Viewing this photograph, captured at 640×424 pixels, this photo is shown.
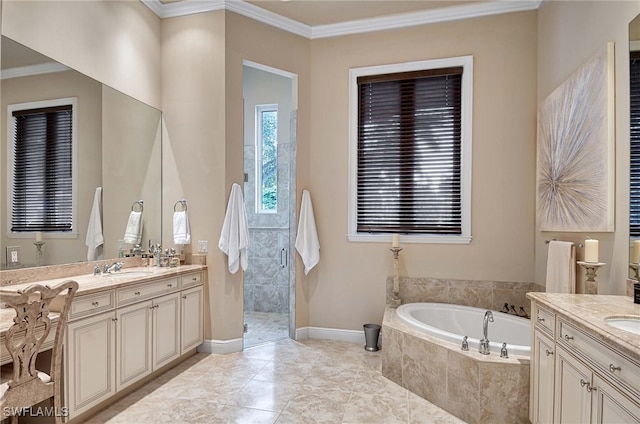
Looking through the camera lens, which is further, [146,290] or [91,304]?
[146,290]

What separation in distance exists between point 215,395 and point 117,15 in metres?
3.38

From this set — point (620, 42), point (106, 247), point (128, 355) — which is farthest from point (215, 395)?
point (620, 42)

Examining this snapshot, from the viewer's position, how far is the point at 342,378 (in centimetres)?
299

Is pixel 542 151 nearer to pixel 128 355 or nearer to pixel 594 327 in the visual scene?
pixel 594 327

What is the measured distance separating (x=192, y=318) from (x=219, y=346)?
0.41 metres

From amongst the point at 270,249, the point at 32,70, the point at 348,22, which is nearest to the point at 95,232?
the point at 32,70

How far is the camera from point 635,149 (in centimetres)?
203

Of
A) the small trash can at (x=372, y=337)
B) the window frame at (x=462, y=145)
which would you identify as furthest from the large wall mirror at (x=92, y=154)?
the small trash can at (x=372, y=337)

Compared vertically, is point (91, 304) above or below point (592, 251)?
below

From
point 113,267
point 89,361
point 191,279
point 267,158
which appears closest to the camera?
point 89,361

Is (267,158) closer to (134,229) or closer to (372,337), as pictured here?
(134,229)

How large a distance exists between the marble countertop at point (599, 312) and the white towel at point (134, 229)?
3.30 meters

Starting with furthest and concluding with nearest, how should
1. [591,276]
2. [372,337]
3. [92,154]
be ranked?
[372,337], [92,154], [591,276]

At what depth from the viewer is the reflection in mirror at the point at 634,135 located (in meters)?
2.00
